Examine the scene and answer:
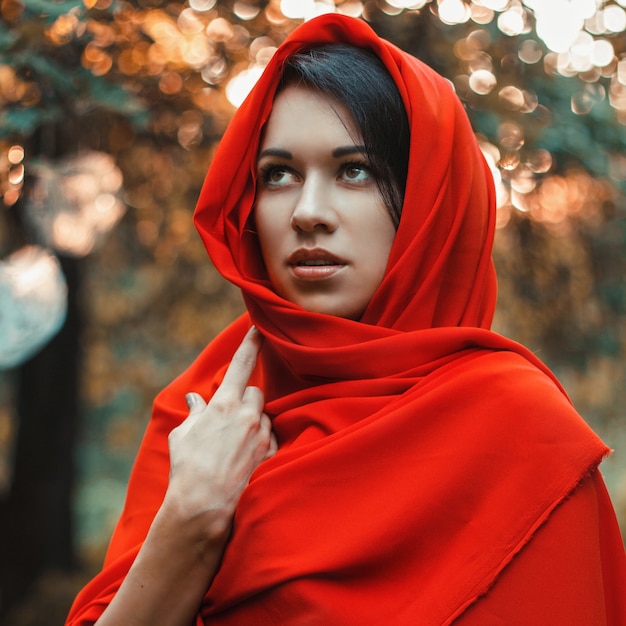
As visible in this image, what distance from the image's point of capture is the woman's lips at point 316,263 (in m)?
1.70

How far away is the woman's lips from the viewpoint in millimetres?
1700

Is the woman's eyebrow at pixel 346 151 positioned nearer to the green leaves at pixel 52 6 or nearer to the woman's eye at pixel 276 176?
the woman's eye at pixel 276 176

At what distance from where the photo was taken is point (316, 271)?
1.71 metres

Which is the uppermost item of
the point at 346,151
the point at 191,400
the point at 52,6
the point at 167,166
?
the point at 346,151

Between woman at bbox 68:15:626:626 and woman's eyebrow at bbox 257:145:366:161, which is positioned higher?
woman's eyebrow at bbox 257:145:366:161

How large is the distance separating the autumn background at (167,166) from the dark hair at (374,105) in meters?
1.57

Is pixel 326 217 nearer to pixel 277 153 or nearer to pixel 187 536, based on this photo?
pixel 277 153

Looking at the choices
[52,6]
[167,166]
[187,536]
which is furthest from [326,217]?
[167,166]

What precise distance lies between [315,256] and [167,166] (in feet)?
12.7

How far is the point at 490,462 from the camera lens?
151 cm

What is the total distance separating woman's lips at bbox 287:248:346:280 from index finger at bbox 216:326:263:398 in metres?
0.23

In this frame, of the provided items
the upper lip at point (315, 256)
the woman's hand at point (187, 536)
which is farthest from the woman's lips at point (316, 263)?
the woman's hand at point (187, 536)

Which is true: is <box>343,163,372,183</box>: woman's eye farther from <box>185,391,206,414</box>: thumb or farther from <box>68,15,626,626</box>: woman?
<box>185,391,206,414</box>: thumb

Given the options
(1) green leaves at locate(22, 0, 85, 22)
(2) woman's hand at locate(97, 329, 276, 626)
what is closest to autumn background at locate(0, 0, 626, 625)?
(1) green leaves at locate(22, 0, 85, 22)
